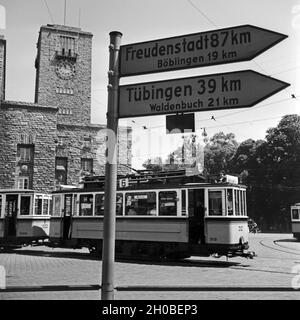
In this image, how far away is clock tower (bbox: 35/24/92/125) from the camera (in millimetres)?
50969

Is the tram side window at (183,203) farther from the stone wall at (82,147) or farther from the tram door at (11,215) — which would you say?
the stone wall at (82,147)

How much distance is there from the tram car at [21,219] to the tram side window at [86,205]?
350cm

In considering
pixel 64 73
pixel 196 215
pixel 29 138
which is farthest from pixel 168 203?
pixel 64 73

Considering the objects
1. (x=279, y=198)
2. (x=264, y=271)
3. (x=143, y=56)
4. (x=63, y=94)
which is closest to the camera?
(x=143, y=56)

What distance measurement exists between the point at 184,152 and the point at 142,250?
35986mm

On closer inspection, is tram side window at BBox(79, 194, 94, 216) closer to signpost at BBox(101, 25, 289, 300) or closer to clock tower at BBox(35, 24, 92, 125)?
signpost at BBox(101, 25, 289, 300)

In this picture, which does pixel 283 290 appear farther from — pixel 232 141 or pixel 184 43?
pixel 232 141

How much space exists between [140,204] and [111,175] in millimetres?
11588

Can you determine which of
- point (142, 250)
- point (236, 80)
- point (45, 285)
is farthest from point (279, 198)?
point (236, 80)

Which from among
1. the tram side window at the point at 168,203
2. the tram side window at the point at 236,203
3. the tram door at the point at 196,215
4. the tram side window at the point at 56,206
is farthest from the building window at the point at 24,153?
the tram side window at the point at 236,203

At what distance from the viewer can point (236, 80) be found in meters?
4.44

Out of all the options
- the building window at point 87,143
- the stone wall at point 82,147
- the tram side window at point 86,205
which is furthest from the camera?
the building window at point 87,143

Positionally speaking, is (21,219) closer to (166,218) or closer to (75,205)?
(75,205)

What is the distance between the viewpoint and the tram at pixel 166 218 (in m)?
14.2
